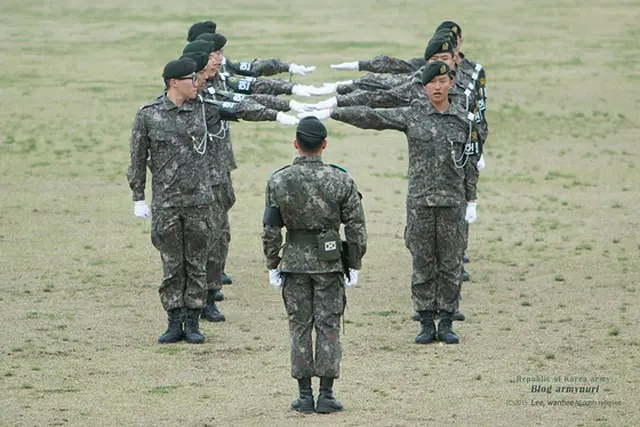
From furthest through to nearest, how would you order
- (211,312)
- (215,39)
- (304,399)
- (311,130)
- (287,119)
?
(215,39), (211,312), (287,119), (304,399), (311,130)

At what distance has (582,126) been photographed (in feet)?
89.1

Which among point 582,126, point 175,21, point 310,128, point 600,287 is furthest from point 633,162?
point 175,21

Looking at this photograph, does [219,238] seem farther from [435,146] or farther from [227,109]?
[435,146]

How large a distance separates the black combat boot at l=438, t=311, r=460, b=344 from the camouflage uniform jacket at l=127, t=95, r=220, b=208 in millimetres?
2359

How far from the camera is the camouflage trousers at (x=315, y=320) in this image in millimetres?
10188

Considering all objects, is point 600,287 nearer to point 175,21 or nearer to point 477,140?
point 477,140

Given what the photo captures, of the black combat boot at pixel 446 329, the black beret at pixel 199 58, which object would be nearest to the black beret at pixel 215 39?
the black beret at pixel 199 58

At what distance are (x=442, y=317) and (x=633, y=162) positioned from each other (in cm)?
1192

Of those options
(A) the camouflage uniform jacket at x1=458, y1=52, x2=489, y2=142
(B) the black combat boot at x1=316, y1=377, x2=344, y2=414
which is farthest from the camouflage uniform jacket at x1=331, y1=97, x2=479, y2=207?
(B) the black combat boot at x1=316, y1=377, x2=344, y2=414

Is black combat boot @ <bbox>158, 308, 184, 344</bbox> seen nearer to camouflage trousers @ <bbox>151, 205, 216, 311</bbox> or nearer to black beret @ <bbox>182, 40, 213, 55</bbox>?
camouflage trousers @ <bbox>151, 205, 216, 311</bbox>

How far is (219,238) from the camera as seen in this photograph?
1358 centimetres

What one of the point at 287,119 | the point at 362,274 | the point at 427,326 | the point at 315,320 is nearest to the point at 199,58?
the point at 287,119

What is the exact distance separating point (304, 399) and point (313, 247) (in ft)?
3.69

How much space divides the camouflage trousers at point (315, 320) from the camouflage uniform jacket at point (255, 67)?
540cm
